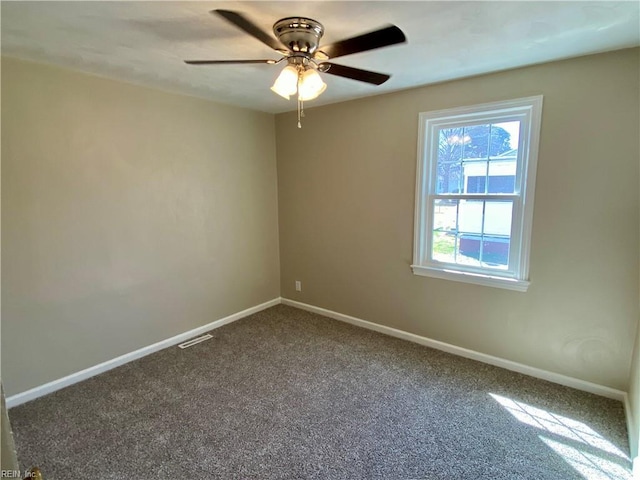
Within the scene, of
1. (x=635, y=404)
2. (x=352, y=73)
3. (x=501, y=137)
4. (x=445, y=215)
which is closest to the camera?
(x=352, y=73)

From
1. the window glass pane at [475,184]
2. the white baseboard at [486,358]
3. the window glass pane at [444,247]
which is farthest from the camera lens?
the window glass pane at [444,247]

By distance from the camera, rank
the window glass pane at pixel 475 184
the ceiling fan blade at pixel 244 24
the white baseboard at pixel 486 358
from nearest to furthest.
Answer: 1. the ceiling fan blade at pixel 244 24
2. the white baseboard at pixel 486 358
3. the window glass pane at pixel 475 184

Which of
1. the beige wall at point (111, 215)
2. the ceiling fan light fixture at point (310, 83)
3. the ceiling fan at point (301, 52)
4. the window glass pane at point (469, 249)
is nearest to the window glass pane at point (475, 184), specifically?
the window glass pane at point (469, 249)

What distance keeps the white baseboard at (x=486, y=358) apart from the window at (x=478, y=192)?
0.64 metres

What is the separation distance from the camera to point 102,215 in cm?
271

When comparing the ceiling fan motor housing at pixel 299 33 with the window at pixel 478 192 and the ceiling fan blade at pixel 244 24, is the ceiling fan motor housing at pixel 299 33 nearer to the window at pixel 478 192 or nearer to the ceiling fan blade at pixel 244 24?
the ceiling fan blade at pixel 244 24

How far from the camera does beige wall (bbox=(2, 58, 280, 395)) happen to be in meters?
2.33

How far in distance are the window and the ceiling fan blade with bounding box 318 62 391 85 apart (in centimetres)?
114

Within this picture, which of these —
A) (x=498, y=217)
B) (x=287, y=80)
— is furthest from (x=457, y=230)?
(x=287, y=80)

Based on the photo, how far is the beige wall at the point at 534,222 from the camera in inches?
87.7

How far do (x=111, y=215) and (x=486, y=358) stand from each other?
3334 mm

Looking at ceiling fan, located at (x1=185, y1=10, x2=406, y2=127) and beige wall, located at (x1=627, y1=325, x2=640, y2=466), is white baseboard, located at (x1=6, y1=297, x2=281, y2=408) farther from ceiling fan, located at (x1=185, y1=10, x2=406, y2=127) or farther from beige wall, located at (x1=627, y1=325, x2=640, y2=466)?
beige wall, located at (x1=627, y1=325, x2=640, y2=466)

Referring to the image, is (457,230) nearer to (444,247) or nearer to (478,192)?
(444,247)

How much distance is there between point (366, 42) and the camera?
1.51 m
